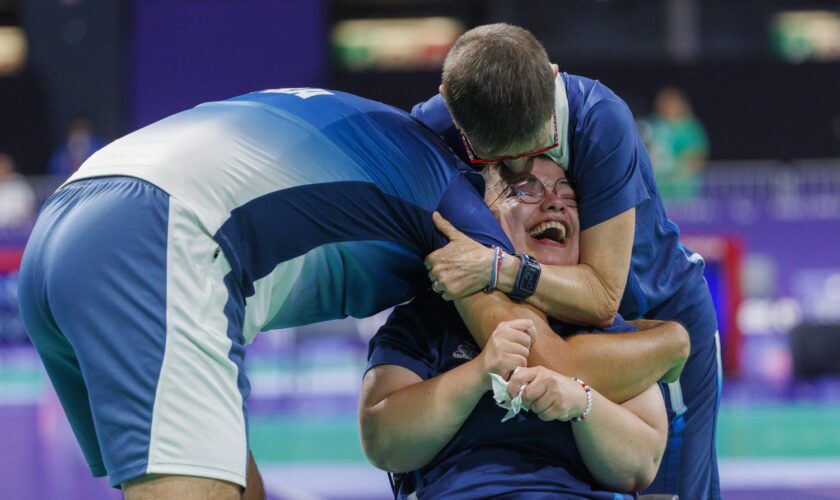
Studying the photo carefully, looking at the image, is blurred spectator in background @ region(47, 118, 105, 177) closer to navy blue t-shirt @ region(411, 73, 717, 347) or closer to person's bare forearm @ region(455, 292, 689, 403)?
navy blue t-shirt @ region(411, 73, 717, 347)

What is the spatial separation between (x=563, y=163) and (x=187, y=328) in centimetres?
118

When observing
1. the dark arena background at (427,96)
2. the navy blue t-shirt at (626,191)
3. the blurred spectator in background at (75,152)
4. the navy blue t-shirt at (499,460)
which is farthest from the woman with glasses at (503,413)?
the blurred spectator in background at (75,152)

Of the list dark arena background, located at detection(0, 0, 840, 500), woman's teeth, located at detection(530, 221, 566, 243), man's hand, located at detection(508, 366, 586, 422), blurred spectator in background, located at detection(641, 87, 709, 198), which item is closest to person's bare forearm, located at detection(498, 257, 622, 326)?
woman's teeth, located at detection(530, 221, 566, 243)

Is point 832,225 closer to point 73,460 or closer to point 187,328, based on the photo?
point 73,460

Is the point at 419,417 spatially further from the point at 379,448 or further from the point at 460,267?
the point at 460,267

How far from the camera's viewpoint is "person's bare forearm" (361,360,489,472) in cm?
258

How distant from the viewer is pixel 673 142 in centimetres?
1159

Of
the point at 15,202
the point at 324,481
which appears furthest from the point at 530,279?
the point at 15,202

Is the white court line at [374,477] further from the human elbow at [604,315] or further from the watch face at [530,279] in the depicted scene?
the watch face at [530,279]

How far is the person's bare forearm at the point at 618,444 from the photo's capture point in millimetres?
2584

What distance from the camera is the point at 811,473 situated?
6.03 metres

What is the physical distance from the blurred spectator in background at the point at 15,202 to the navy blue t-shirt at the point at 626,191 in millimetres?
9017

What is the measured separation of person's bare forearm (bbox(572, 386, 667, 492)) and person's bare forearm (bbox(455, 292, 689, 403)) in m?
0.06

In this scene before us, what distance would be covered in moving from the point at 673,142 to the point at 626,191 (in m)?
8.93
